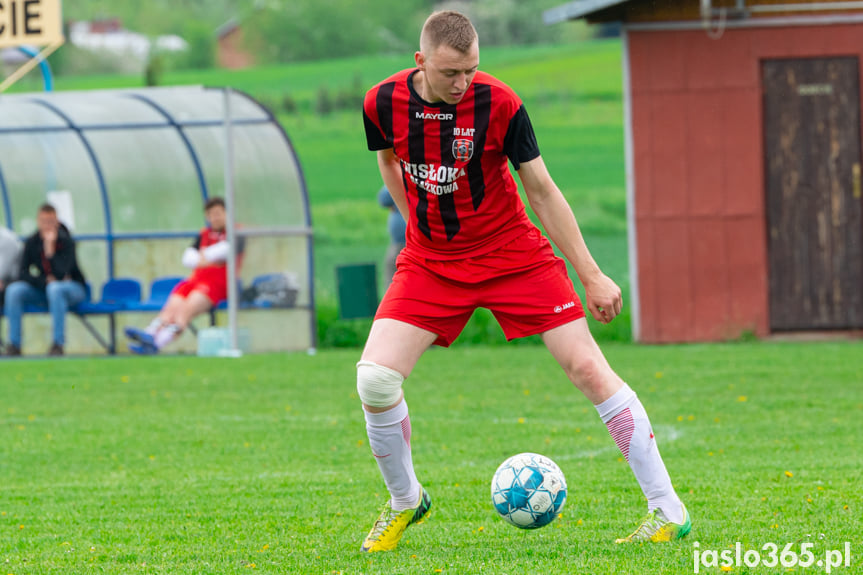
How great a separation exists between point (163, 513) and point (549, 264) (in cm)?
225

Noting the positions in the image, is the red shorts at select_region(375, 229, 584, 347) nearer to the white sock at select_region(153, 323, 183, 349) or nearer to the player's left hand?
the player's left hand

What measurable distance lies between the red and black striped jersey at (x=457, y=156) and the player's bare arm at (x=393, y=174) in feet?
0.30

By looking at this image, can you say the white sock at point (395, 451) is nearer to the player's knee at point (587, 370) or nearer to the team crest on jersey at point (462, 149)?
the player's knee at point (587, 370)

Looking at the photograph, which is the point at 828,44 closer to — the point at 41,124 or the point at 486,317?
the point at 486,317

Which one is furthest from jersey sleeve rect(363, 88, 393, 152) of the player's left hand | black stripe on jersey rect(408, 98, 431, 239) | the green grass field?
the green grass field

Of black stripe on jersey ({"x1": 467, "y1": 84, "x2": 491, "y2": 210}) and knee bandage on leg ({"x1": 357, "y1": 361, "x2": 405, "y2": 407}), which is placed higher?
black stripe on jersey ({"x1": 467, "y1": 84, "x2": 491, "y2": 210})

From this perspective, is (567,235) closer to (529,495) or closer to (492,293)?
(492,293)

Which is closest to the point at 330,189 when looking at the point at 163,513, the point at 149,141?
the point at 149,141

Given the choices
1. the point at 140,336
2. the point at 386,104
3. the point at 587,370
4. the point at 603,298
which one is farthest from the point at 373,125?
the point at 140,336

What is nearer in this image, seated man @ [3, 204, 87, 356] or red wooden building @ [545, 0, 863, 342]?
red wooden building @ [545, 0, 863, 342]

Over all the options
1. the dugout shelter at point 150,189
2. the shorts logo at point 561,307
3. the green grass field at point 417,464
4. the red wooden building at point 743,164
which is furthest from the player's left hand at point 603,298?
the dugout shelter at point 150,189

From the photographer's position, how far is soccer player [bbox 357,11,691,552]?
489 centimetres

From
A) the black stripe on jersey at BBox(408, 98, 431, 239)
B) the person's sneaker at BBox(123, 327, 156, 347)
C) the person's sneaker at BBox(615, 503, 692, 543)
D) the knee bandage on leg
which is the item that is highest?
the black stripe on jersey at BBox(408, 98, 431, 239)

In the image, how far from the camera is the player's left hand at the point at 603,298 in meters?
4.88
